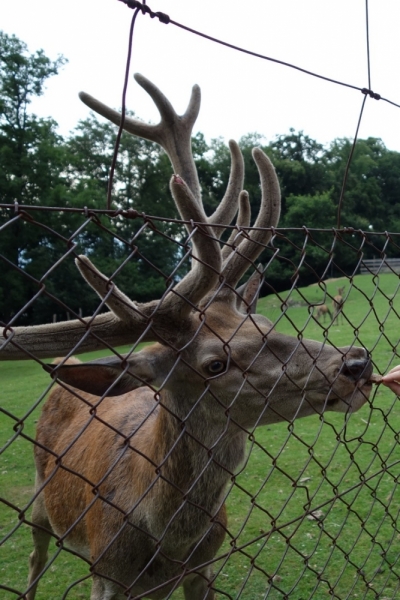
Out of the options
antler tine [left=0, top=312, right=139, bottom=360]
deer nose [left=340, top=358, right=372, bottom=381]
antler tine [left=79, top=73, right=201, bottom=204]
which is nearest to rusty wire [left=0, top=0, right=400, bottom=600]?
deer nose [left=340, top=358, right=372, bottom=381]

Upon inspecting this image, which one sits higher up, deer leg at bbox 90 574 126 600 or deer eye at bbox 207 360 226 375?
deer eye at bbox 207 360 226 375

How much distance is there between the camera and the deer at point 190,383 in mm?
1942

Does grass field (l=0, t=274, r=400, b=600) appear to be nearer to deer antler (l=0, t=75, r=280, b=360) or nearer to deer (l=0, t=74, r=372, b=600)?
deer (l=0, t=74, r=372, b=600)

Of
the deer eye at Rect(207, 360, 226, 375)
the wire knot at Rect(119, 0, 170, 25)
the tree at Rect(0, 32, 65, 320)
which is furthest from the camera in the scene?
the tree at Rect(0, 32, 65, 320)

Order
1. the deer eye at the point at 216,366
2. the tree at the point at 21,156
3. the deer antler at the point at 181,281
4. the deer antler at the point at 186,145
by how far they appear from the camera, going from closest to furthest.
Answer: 1. the deer antler at the point at 181,281
2. the deer eye at the point at 216,366
3. the deer antler at the point at 186,145
4. the tree at the point at 21,156

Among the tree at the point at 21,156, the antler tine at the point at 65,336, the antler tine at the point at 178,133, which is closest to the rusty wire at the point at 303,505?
the antler tine at the point at 65,336

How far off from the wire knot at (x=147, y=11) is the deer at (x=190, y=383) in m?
0.49

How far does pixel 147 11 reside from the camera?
5.50ft

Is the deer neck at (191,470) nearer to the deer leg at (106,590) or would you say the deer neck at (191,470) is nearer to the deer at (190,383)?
the deer at (190,383)

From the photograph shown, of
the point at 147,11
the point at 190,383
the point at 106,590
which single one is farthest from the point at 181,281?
the point at 106,590

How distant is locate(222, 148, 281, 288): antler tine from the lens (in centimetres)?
241

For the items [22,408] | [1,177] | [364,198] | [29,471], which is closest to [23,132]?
[1,177]

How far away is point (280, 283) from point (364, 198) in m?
15.1

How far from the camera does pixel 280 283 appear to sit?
41.3 meters
